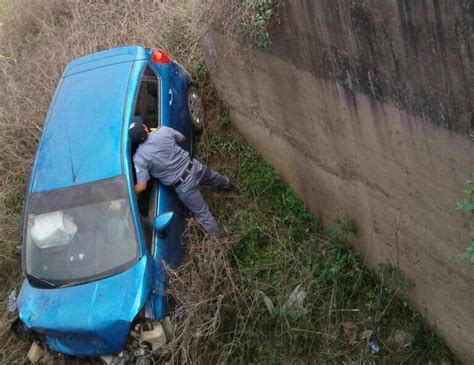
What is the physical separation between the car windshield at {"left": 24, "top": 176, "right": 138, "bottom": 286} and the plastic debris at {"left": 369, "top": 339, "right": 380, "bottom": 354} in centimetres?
210

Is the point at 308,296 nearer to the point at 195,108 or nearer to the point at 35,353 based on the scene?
the point at 35,353

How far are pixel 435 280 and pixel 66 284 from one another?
9.90 ft

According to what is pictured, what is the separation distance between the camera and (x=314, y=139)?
15.6 ft

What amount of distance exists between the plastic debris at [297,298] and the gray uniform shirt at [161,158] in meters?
1.55

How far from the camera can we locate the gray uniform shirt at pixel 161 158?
5059 millimetres

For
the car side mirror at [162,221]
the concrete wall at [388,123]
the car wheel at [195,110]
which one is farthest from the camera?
the car wheel at [195,110]

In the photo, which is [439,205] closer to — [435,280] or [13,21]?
[435,280]

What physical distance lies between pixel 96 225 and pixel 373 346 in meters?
2.58

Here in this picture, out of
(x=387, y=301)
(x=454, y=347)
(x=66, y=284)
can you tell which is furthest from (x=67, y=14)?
(x=454, y=347)

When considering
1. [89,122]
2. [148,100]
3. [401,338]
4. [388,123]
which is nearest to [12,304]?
[89,122]

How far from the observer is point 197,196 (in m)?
5.44

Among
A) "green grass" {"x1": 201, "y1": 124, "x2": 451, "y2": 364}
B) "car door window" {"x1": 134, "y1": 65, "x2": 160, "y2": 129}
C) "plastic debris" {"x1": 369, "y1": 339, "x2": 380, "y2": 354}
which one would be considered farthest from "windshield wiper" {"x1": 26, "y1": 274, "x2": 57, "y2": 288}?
"plastic debris" {"x1": 369, "y1": 339, "x2": 380, "y2": 354}

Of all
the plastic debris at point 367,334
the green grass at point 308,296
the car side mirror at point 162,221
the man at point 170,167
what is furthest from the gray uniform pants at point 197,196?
the plastic debris at point 367,334

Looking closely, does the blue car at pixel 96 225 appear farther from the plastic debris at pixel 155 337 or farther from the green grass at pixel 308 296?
the green grass at pixel 308 296
